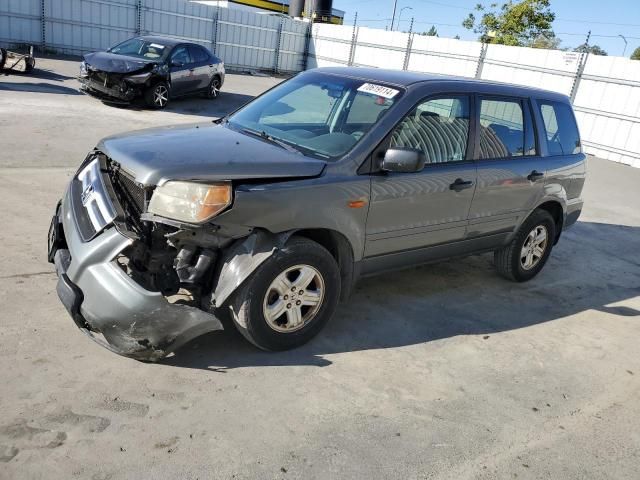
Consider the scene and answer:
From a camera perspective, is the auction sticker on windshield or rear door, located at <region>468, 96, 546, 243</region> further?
rear door, located at <region>468, 96, 546, 243</region>

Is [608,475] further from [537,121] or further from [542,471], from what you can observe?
[537,121]

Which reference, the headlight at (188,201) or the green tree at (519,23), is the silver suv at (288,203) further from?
the green tree at (519,23)

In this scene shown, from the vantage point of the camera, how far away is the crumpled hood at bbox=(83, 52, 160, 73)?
475 inches

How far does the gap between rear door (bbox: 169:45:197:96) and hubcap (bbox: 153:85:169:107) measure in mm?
490

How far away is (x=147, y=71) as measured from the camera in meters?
12.5

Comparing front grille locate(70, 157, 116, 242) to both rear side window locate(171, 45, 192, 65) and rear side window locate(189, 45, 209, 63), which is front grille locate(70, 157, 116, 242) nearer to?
rear side window locate(171, 45, 192, 65)

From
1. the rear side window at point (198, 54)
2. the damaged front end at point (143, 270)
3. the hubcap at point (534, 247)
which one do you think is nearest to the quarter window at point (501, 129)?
the hubcap at point (534, 247)

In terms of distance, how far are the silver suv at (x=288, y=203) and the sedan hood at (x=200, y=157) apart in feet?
0.04

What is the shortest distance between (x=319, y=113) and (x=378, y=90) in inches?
19.1

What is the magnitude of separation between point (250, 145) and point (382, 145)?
914 millimetres

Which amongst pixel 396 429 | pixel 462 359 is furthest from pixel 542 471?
pixel 462 359

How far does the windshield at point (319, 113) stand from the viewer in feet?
13.3

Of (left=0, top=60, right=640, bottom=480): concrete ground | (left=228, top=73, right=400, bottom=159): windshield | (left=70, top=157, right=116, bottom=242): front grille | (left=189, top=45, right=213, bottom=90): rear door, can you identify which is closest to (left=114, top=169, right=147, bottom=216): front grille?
(left=70, top=157, right=116, bottom=242): front grille

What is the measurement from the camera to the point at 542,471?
3.03m
